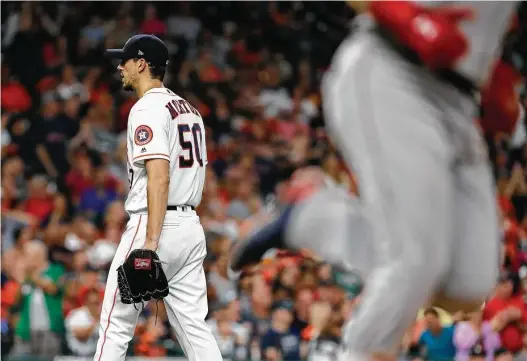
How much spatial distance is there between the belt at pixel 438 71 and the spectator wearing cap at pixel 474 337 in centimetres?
387

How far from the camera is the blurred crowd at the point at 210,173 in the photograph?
8.64m

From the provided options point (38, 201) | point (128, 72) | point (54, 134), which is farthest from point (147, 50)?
point (54, 134)

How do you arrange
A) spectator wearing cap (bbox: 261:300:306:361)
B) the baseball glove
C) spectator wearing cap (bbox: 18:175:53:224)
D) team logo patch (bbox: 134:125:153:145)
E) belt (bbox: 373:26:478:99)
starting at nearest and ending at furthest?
Result: the baseball glove → team logo patch (bbox: 134:125:153:145) → belt (bbox: 373:26:478:99) → spectator wearing cap (bbox: 261:300:306:361) → spectator wearing cap (bbox: 18:175:53:224)

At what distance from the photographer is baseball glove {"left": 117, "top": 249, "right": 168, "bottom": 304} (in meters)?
4.41

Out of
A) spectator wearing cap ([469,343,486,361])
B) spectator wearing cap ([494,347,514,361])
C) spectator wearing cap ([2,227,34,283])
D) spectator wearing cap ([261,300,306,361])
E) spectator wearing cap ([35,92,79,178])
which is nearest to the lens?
spectator wearing cap ([494,347,514,361])

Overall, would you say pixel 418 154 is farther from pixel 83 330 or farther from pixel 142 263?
pixel 83 330

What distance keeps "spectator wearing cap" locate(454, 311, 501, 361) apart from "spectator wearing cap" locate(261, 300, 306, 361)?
1.13m

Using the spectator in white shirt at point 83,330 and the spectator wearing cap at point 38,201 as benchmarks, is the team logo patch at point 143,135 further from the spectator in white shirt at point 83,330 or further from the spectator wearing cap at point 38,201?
the spectator wearing cap at point 38,201

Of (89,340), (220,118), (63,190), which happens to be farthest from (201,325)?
(220,118)

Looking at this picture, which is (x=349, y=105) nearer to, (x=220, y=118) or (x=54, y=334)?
(x=54, y=334)

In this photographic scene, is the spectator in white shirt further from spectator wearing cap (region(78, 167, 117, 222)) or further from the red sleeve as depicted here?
the red sleeve

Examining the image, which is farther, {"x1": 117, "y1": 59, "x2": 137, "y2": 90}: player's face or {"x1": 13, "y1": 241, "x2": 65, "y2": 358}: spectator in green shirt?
{"x1": 13, "y1": 241, "x2": 65, "y2": 358}: spectator in green shirt

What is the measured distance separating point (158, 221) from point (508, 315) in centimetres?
484

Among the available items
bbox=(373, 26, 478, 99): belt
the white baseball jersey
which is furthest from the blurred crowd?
the white baseball jersey
